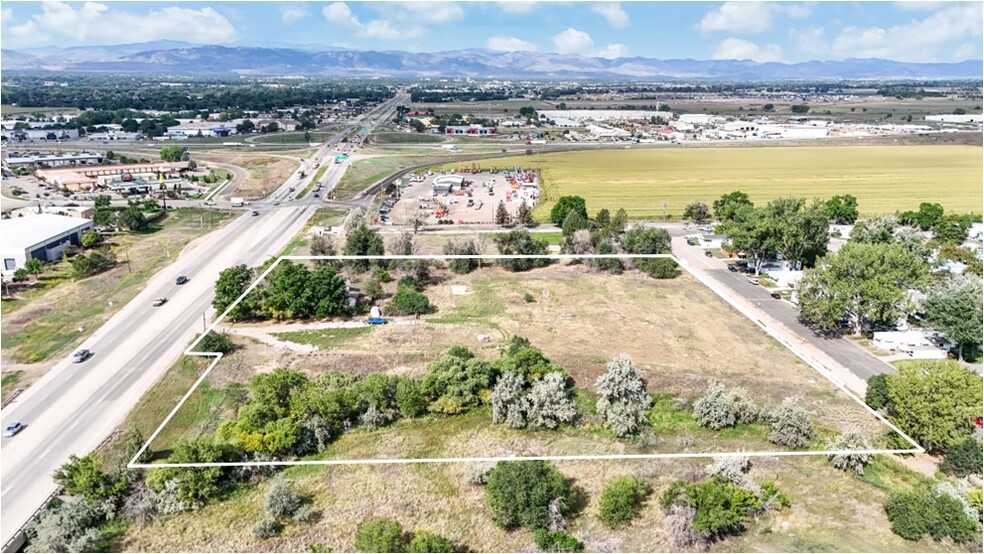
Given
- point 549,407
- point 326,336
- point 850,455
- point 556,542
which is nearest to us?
point 556,542

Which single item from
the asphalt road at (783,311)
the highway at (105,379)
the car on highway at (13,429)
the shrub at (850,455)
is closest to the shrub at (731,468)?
the shrub at (850,455)

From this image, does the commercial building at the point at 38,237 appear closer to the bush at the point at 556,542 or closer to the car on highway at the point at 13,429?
the car on highway at the point at 13,429

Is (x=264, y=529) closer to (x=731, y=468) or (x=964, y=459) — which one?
(x=731, y=468)

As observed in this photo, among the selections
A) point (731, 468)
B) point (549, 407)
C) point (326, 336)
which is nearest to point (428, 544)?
point (549, 407)

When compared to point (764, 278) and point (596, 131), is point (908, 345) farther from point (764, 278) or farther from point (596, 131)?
point (596, 131)

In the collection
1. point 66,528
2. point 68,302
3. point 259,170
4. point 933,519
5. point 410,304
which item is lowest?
point 66,528

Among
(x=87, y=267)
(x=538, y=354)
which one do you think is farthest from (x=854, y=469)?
(x=87, y=267)
